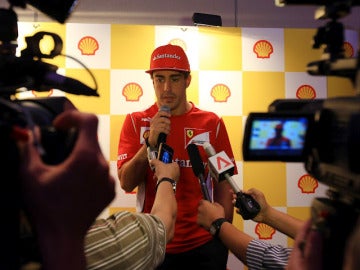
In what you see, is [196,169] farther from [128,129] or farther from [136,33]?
[136,33]

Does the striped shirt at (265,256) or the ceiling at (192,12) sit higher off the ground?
the ceiling at (192,12)

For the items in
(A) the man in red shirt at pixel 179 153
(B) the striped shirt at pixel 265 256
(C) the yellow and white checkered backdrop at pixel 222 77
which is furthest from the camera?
(C) the yellow and white checkered backdrop at pixel 222 77

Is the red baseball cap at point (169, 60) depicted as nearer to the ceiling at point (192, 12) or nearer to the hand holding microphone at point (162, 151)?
the hand holding microphone at point (162, 151)

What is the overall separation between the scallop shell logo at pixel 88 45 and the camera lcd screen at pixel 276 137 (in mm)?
2123

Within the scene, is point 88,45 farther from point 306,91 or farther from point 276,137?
point 276,137

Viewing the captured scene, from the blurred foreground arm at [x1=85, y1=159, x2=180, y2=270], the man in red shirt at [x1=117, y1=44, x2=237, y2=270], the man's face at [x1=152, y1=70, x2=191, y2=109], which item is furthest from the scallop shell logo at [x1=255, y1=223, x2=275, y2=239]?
the blurred foreground arm at [x1=85, y1=159, x2=180, y2=270]

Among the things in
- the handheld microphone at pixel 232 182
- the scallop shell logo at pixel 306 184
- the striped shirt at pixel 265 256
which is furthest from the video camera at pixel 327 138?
the scallop shell logo at pixel 306 184

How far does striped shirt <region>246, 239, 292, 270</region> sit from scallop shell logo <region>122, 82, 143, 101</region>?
1610mm

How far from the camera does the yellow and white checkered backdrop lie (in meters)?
2.73

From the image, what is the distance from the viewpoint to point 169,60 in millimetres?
2250

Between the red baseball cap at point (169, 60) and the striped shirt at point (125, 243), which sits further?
the red baseball cap at point (169, 60)

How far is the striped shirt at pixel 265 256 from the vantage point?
3.98 feet

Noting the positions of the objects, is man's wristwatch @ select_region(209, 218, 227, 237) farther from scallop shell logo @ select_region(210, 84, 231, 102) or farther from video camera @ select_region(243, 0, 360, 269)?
scallop shell logo @ select_region(210, 84, 231, 102)

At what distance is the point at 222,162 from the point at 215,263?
73 centimetres
